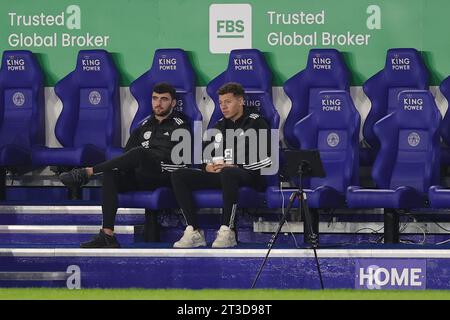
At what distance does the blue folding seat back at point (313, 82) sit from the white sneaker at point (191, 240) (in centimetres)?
150

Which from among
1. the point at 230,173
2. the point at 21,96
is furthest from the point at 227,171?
the point at 21,96

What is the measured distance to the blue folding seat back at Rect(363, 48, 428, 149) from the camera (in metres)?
10.5

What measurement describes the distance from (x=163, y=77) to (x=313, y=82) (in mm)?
1190

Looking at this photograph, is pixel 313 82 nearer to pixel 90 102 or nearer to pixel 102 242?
pixel 90 102

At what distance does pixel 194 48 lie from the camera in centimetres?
1109

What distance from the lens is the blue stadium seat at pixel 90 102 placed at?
11.0m

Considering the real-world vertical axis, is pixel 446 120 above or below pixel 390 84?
below

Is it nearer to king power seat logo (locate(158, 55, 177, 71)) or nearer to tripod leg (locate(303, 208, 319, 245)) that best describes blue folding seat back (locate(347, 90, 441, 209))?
tripod leg (locate(303, 208, 319, 245))

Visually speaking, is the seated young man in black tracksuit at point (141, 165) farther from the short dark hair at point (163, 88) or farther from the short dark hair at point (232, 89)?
the short dark hair at point (232, 89)

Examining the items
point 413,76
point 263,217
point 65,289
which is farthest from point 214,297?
point 413,76

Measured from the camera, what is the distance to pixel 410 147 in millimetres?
10039

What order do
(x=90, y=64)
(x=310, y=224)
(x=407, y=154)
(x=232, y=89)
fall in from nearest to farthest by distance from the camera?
(x=310, y=224)
(x=232, y=89)
(x=407, y=154)
(x=90, y=64)

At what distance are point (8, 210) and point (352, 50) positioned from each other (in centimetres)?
298
